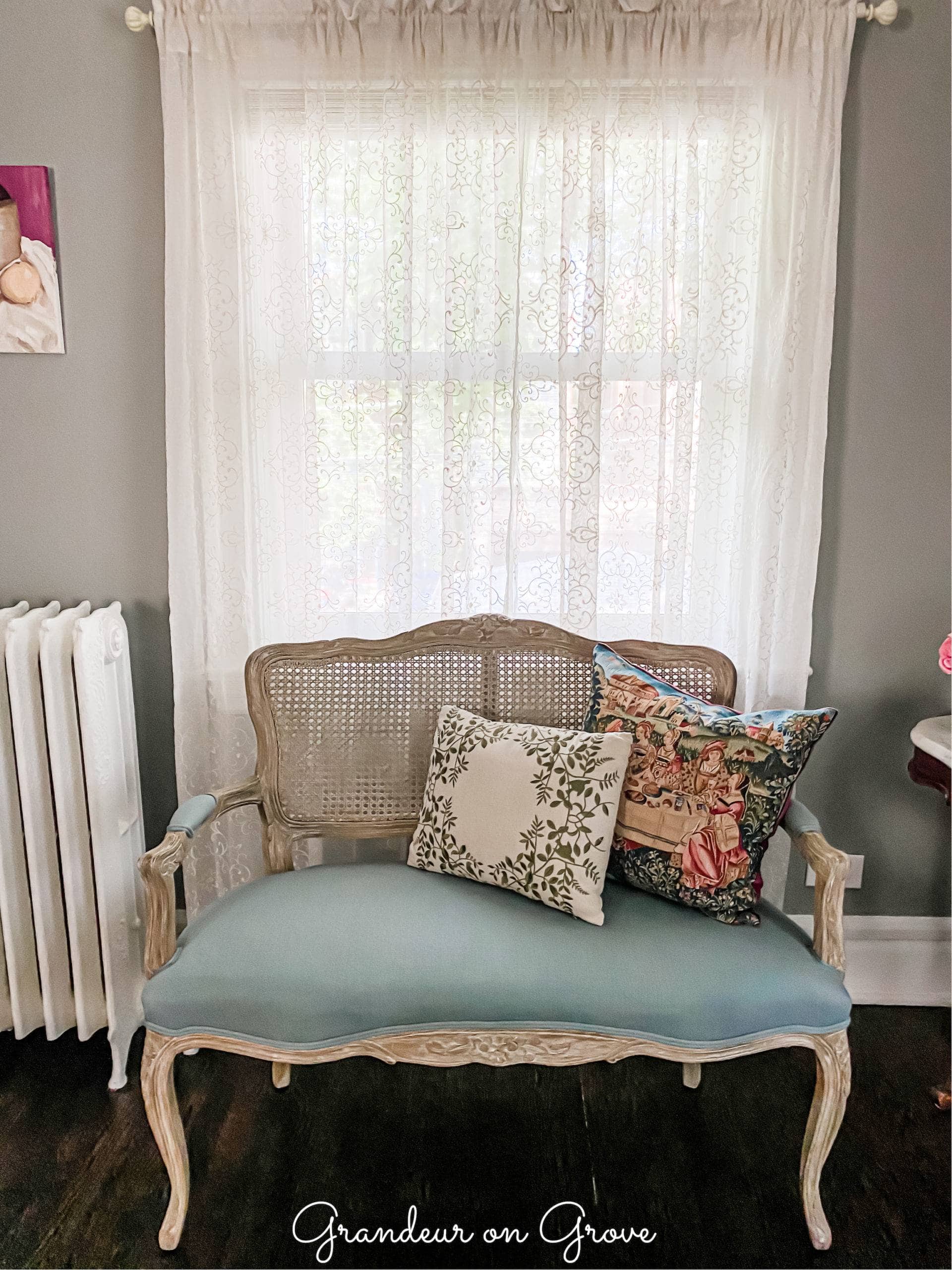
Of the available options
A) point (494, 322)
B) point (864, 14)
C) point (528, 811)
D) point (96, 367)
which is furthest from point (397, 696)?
point (864, 14)

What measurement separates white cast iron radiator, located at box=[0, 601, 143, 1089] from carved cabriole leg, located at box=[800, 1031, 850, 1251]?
1.38 metres

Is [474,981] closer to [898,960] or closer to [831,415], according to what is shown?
[898,960]

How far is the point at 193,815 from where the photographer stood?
5.50 ft

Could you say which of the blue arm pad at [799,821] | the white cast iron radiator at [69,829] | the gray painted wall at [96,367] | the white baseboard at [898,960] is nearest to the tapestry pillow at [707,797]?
the blue arm pad at [799,821]

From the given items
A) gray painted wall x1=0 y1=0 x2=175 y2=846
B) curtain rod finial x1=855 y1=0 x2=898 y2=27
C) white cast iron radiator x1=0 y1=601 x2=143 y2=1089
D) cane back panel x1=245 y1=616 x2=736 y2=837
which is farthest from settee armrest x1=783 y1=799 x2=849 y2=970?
curtain rod finial x1=855 y1=0 x2=898 y2=27

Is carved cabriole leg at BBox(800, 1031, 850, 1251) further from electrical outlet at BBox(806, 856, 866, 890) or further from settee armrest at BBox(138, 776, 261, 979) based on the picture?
settee armrest at BBox(138, 776, 261, 979)

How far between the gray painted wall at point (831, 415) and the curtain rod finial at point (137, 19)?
0.25 ft

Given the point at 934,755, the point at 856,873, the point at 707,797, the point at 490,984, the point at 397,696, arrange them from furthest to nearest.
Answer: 1. the point at 856,873
2. the point at 397,696
3. the point at 934,755
4. the point at 707,797
5. the point at 490,984

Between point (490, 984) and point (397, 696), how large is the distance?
69 cm

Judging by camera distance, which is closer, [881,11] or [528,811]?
[528,811]

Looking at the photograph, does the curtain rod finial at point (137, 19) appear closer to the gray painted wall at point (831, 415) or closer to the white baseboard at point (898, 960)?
the gray painted wall at point (831, 415)

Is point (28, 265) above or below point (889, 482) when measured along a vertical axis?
above

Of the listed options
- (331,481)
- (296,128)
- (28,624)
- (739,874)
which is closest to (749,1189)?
(739,874)

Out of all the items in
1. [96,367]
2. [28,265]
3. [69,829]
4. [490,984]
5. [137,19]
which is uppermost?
[137,19]
